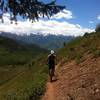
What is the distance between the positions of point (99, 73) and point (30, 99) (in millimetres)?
4561

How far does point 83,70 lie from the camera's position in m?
24.0

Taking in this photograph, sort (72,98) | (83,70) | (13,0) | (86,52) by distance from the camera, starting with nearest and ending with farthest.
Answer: (13,0) < (72,98) < (83,70) < (86,52)

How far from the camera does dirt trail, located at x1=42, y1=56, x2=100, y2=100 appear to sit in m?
19.8

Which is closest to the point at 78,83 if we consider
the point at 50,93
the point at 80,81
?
the point at 80,81

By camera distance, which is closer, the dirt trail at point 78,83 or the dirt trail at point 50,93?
the dirt trail at point 78,83

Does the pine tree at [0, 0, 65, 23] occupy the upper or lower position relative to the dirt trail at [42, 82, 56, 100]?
Answer: upper

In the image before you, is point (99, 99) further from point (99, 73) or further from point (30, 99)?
point (30, 99)

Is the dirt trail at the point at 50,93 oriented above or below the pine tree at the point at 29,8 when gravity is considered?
below

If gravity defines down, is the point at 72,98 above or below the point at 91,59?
below

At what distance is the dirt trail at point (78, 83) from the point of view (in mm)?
19795

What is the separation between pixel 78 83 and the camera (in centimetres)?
2180

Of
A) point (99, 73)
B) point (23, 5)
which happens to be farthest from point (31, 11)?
point (99, 73)

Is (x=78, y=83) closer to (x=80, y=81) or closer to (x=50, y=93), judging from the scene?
(x=80, y=81)

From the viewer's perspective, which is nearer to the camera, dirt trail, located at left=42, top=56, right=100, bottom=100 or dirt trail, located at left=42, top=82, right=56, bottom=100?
dirt trail, located at left=42, top=56, right=100, bottom=100
